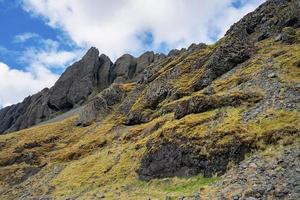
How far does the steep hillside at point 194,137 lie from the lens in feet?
118

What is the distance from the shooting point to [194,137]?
4619 cm

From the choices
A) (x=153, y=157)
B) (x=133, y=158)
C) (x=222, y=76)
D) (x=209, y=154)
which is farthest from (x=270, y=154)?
(x=222, y=76)

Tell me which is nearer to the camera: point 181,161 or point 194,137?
point 181,161

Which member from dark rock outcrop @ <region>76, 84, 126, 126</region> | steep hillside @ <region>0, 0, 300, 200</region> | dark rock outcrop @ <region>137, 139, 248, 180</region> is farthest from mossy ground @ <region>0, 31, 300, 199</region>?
dark rock outcrop @ <region>76, 84, 126, 126</region>

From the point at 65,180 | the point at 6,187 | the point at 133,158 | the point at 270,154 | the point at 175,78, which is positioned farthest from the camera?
the point at 175,78

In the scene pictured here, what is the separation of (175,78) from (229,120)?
4117 cm

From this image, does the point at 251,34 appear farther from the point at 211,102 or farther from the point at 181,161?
the point at 181,161

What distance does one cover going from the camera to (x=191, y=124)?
1969 inches

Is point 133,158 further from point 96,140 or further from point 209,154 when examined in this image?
point 96,140

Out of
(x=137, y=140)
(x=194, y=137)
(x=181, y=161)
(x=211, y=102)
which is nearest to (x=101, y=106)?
(x=137, y=140)

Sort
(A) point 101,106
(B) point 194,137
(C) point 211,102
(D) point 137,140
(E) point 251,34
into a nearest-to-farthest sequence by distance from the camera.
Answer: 1. (B) point 194,137
2. (C) point 211,102
3. (D) point 137,140
4. (E) point 251,34
5. (A) point 101,106

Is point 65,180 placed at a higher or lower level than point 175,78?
lower

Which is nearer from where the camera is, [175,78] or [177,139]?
[177,139]

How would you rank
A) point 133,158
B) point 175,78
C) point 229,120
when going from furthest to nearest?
point 175,78, point 133,158, point 229,120
